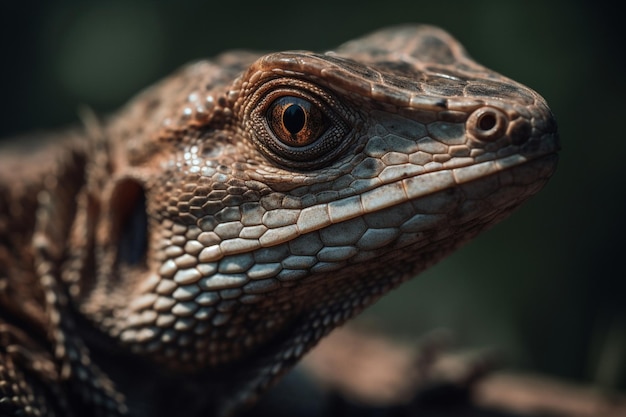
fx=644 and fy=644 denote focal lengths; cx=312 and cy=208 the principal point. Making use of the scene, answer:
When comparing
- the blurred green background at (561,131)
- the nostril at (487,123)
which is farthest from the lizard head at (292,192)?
the blurred green background at (561,131)

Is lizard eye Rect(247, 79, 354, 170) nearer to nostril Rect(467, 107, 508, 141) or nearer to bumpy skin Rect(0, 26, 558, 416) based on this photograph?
bumpy skin Rect(0, 26, 558, 416)

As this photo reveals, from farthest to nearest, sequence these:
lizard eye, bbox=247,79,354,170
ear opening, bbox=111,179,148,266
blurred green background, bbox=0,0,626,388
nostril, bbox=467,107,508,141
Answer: blurred green background, bbox=0,0,626,388 < ear opening, bbox=111,179,148,266 < lizard eye, bbox=247,79,354,170 < nostril, bbox=467,107,508,141

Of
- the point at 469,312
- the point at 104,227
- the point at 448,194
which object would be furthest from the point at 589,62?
the point at 104,227

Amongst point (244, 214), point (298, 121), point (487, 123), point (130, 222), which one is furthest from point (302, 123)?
point (130, 222)

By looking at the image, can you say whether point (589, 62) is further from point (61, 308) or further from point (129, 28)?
point (129, 28)

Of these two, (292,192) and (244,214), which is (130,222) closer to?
(244,214)

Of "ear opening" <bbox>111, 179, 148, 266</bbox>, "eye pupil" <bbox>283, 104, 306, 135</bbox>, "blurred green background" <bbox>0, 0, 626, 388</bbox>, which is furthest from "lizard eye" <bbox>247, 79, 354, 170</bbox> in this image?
"blurred green background" <bbox>0, 0, 626, 388</bbox>
